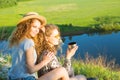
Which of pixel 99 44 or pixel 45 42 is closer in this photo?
pixel 45 42

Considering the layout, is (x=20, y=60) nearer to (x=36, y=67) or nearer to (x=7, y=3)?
(x=36, y=67)

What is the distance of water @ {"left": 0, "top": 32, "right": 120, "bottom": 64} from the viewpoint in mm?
19459

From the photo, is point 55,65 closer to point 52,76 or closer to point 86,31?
point 52,76

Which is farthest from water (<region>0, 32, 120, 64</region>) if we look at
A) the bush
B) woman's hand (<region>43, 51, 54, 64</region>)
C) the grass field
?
the bush

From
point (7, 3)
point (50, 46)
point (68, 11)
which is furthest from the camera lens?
point (7, 3)

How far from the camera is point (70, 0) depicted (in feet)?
147

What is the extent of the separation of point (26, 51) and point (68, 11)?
33.0m

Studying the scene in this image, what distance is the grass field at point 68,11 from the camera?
32750mm

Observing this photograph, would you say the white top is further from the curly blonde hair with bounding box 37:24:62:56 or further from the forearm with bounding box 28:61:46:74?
the curly blonde hair with bounding box 37:24:62:56

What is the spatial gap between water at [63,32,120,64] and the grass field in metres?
4.59

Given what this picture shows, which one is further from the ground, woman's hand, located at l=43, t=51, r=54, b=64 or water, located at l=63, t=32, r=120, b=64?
woman's hand, located at l=43, t=51, r=54, b=64

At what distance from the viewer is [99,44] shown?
2281cm

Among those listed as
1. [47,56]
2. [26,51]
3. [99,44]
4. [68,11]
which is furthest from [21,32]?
[68,11]

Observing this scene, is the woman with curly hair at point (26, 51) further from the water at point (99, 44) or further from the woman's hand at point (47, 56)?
the water at point (99, 44)
